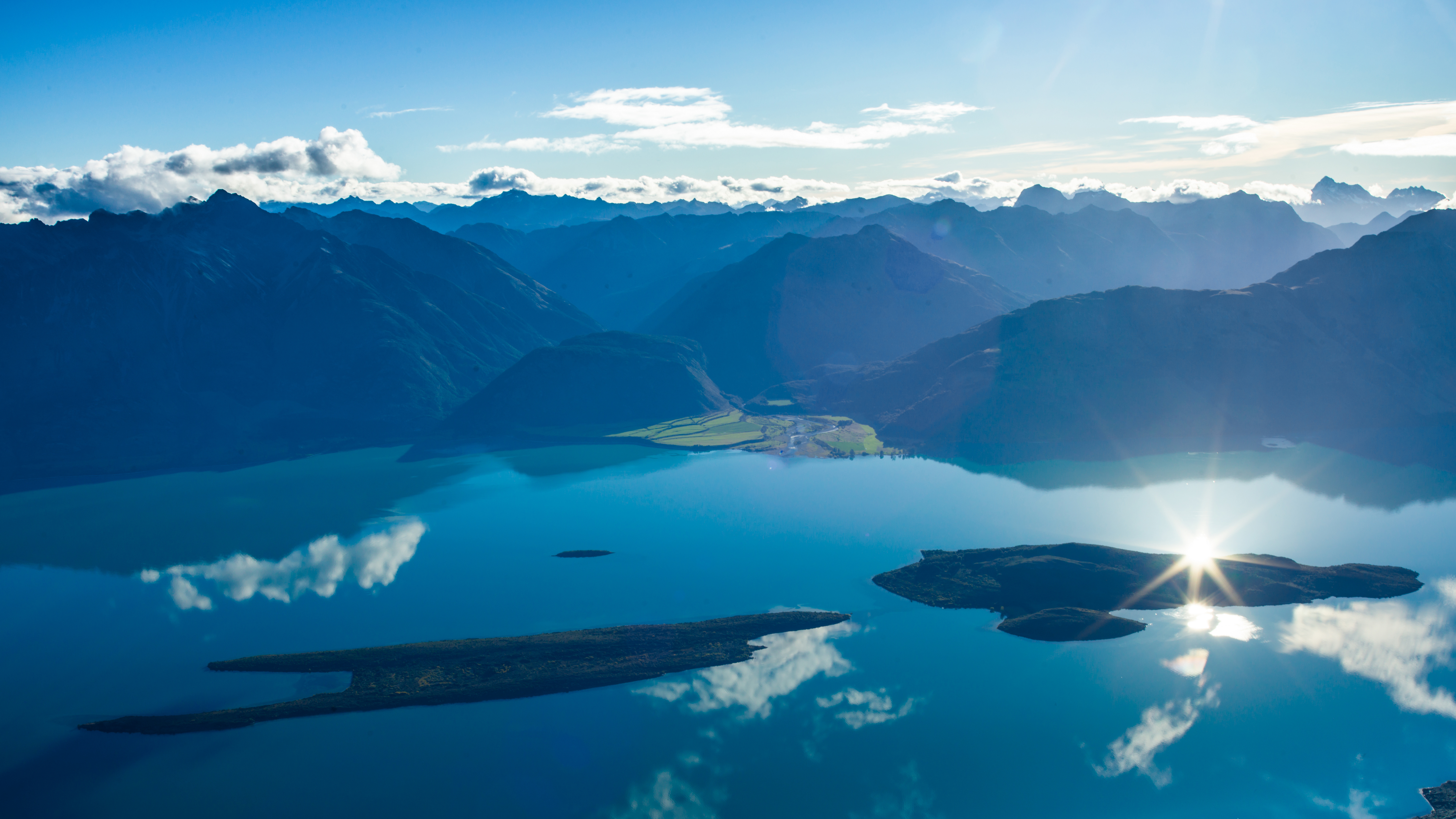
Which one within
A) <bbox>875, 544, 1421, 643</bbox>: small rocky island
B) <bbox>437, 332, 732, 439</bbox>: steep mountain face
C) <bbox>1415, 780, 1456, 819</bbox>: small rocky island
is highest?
<bbox>437, 332, 732, 439</bbox>: steep mountain face

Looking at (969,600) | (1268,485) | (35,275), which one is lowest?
(969,600)

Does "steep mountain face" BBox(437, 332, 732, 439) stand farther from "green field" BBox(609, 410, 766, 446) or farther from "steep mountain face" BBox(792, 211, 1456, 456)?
"steep mountain face" BBox(792, 211, 1456, 456)

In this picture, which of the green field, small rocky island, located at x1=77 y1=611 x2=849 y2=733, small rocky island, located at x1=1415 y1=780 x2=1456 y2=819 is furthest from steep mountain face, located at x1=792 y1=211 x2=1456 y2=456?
small rocky island, located at x1=1415 y1=780 x2=1456 y2=819

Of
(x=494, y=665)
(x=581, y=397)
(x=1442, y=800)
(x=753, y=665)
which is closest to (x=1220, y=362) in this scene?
(x=1442, y=800)

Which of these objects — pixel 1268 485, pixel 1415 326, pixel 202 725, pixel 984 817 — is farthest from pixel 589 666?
pixel 1415 326

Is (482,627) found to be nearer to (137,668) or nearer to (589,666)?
(589,666)
